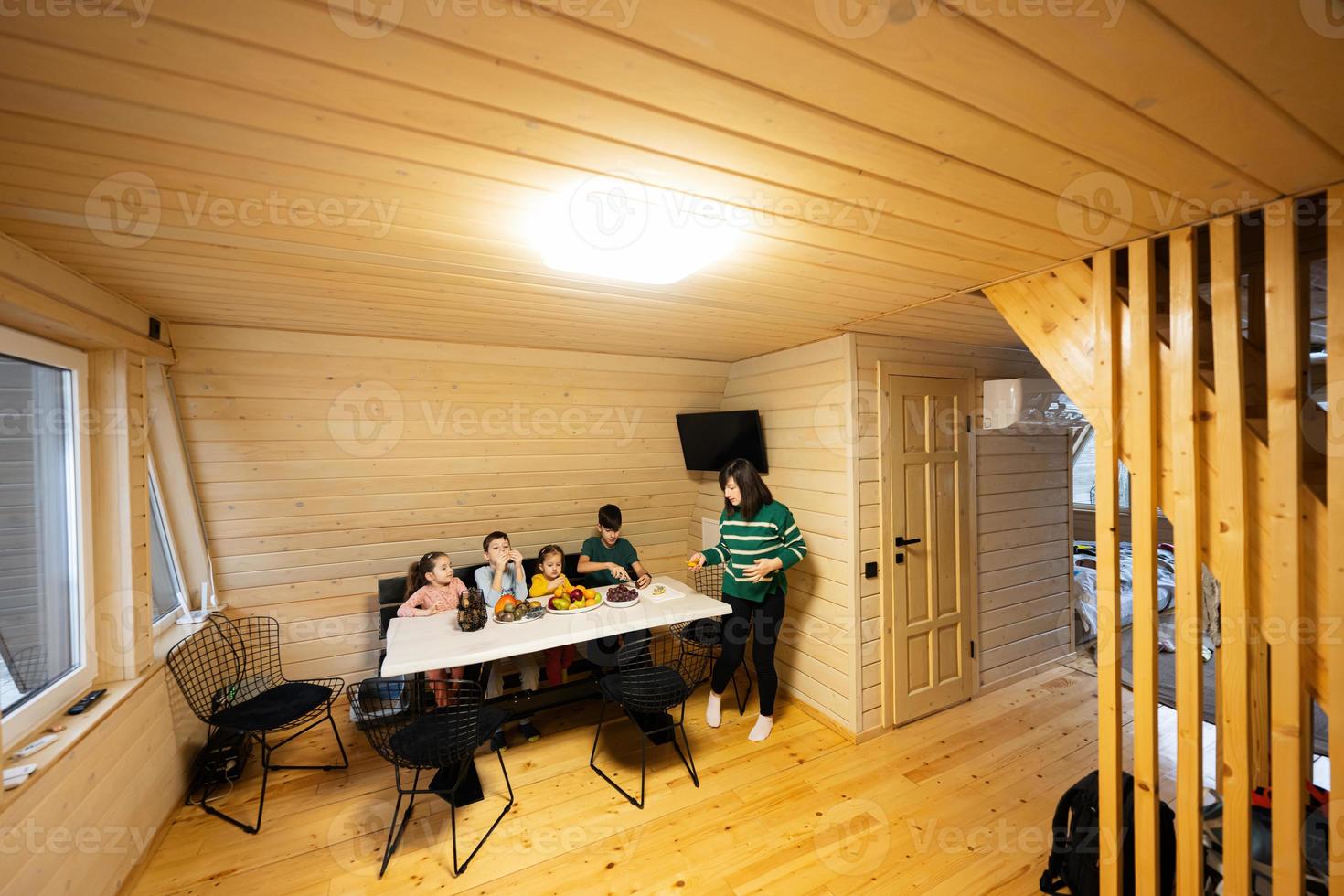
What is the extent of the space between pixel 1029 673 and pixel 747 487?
2.76 m

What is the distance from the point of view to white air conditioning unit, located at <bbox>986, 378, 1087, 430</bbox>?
3406mm

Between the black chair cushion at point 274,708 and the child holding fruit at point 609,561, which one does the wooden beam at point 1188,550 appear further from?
the black chair cushion at point 274,708

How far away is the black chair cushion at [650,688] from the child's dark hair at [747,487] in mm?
998

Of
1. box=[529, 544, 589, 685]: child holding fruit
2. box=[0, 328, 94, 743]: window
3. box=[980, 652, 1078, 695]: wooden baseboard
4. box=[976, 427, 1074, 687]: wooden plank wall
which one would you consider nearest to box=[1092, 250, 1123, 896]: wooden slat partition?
box=[976, 427, 1074, 687]: wooden plank wall

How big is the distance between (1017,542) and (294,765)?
4847 millimetres

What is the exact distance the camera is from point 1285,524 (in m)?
1.43

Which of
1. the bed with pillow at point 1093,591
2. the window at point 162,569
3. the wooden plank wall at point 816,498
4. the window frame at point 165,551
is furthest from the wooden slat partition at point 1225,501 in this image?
the window at point 162,569

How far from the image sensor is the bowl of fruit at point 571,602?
3027 millimetres

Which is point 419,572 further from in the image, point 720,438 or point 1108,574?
point 1108,574

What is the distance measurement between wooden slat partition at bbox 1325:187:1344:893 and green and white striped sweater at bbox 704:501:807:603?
2026 mm

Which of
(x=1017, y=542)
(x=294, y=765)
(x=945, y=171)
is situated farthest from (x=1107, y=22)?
(x=294, y=765)

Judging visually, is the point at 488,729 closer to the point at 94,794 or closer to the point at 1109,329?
the point at 94,794

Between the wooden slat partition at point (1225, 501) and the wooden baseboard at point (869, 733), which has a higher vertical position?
the wooden slat partition at point (1225, 501)

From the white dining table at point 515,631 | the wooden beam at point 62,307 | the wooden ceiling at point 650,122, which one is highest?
the wooden ceiling at point 650,122
